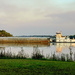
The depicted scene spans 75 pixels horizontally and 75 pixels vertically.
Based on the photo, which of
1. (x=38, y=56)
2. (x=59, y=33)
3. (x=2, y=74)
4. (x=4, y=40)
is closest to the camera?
(x=2, y=74)

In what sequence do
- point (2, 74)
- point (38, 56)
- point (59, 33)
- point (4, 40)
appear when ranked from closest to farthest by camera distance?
point (2, 74), point (38, 56), point (4, 40), point (59, 33)

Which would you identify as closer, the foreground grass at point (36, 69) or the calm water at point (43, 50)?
the foreground grass at point (36, 69)

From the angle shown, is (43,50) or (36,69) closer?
(36,69)

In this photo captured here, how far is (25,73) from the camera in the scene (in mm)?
7555

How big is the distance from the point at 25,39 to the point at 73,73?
96.0 metres

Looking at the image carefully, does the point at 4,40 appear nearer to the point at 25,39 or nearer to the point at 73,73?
the point at 25,39

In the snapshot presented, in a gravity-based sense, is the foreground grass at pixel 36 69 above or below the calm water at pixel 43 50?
above

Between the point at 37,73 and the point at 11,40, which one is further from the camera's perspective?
the point at 11,40

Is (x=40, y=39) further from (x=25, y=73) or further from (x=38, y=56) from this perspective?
(x=25, y=73)

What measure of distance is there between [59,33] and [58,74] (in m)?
100

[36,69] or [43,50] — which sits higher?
[36,69]

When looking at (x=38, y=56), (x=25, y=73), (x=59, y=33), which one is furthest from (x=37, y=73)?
(x=59, y=33)

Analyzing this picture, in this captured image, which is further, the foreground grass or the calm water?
the calm water

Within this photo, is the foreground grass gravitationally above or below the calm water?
above
